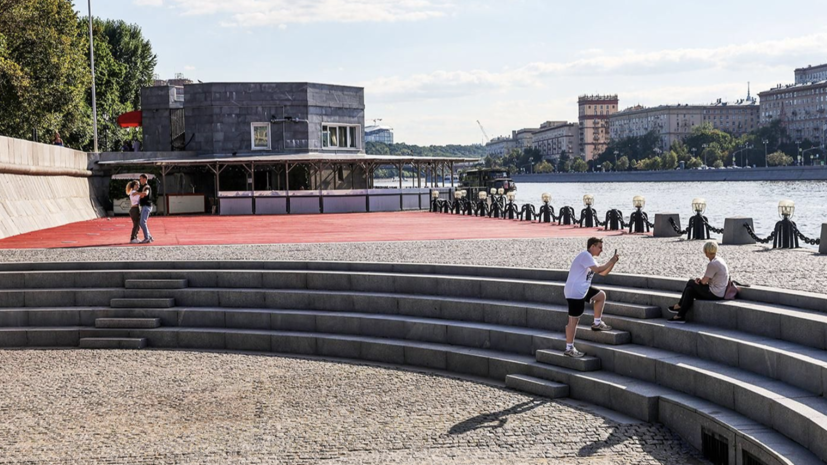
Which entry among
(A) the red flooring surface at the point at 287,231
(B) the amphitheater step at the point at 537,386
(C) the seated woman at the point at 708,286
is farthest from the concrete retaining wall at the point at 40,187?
(C) the seated woman at the point at 708,286

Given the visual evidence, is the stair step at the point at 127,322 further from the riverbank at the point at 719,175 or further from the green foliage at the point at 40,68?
the riverbank at the point at 719,175

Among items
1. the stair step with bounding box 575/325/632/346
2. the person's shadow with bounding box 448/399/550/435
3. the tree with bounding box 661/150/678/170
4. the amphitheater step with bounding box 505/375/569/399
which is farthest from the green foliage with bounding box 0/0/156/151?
the tree with bounding box 661/150/678/170

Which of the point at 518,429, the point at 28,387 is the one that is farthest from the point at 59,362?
the point at 518,429

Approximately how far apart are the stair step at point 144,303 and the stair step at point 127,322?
1.46 ft

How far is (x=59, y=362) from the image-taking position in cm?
1597

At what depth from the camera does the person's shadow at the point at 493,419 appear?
445 inches

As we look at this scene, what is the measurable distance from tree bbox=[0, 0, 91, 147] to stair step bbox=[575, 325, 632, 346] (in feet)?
106

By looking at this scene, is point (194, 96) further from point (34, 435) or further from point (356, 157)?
point (34, 435)

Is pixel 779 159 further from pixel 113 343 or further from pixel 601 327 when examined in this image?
pixel 601 327

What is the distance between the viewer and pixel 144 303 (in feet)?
59.4

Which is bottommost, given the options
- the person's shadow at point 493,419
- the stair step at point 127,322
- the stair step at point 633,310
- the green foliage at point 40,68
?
the person's shadow at point 493,419

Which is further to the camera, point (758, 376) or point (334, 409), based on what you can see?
point (334, 409)

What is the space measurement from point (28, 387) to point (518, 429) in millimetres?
7657

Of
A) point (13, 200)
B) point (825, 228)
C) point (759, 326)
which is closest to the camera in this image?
point (759, 326)
